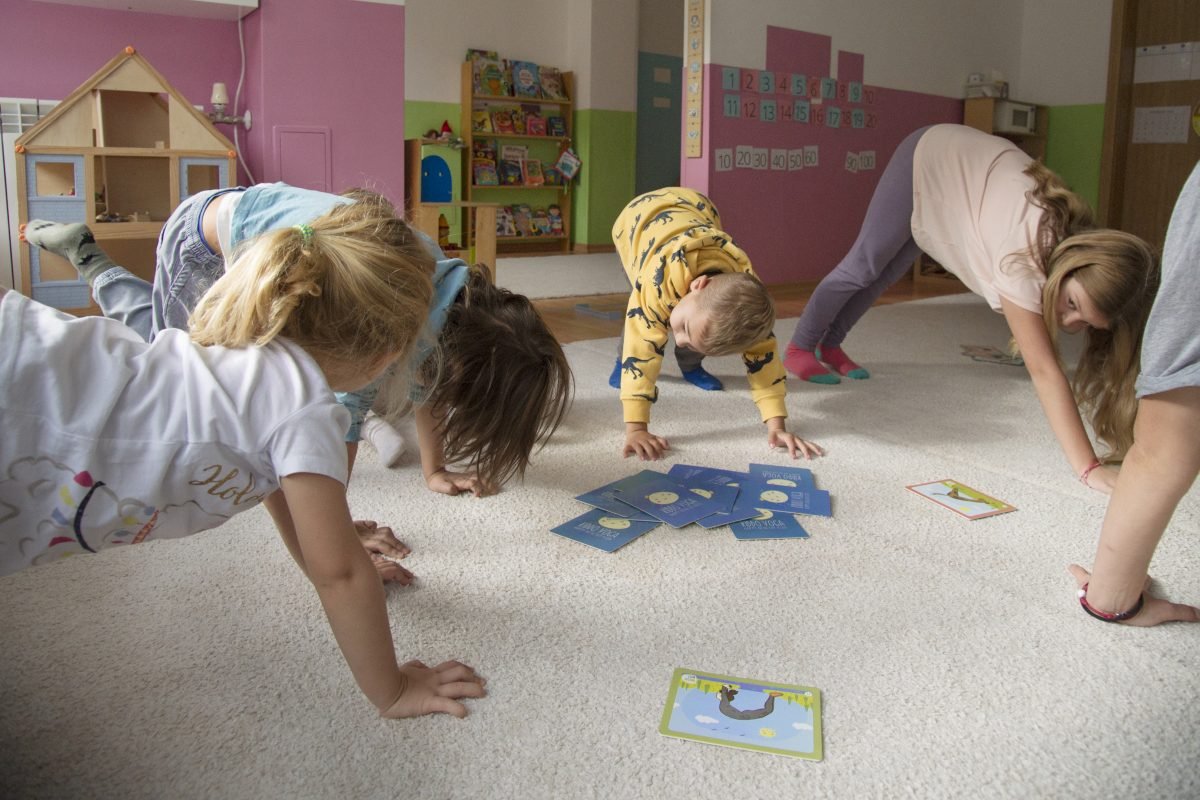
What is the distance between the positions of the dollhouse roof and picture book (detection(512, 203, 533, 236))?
3.72 metres

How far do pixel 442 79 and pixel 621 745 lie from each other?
5.83 meters

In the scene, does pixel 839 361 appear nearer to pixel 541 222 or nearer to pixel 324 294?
pixel 324 294

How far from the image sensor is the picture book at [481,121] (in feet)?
20.4

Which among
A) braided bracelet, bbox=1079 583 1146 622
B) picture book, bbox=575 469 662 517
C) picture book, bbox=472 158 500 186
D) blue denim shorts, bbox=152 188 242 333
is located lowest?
braided bracelet, bbox=1079 583 1146 622

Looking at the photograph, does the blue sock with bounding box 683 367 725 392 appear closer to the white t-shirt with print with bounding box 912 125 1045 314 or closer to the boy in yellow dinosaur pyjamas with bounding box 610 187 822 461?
the boy in yellow dinosaur pyjamas with bounding box 610 187 822 461

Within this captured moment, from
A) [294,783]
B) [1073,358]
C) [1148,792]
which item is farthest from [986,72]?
[294,783]

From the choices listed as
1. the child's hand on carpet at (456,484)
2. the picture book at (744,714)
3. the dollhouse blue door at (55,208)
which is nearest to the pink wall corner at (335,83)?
the dollhouse blue door at (55,208)

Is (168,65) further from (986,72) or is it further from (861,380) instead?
(986,72)

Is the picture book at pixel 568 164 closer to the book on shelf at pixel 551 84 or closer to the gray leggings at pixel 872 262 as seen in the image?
the book on shelf at pixel 551 84

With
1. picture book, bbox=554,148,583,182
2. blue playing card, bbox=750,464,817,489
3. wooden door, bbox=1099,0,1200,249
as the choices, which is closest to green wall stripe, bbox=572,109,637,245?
picture book, bbox=554,148,583,182

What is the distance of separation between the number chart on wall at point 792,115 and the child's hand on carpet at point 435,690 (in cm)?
351

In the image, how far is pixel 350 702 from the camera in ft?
3.42

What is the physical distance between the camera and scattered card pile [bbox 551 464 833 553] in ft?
5.06

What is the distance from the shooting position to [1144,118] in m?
5.23
